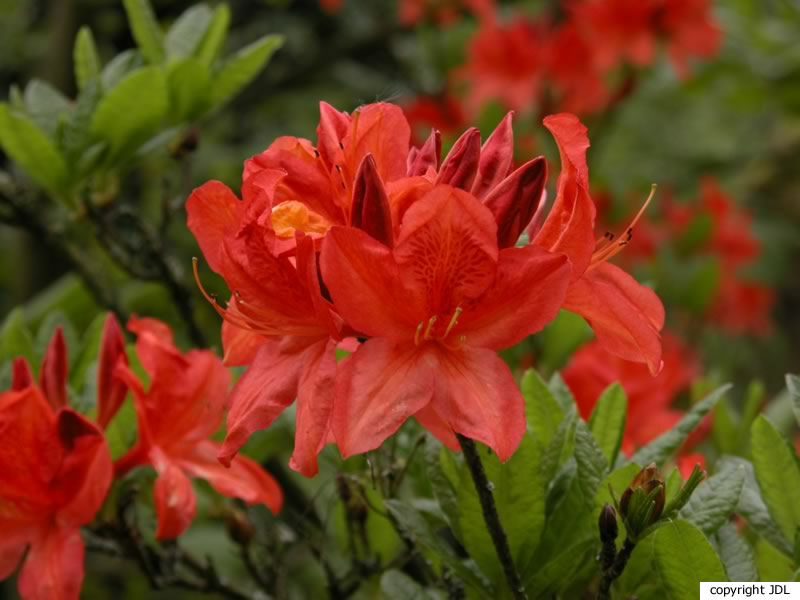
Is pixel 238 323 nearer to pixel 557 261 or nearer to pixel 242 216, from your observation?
pixel 242 216

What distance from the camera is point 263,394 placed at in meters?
0.82

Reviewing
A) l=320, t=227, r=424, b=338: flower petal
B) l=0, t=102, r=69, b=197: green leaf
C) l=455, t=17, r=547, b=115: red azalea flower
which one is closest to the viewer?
l=320, t=227, r=424, b=338: flower petal

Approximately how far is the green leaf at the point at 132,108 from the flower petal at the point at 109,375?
276 millimetres

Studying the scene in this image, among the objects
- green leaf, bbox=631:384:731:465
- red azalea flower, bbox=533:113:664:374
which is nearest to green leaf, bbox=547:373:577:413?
green leaf, bbox=631:384:731:465

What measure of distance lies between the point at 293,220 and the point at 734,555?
1.33ft

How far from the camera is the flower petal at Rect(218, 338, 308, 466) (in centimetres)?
81

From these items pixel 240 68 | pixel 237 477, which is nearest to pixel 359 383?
pixel 237 477

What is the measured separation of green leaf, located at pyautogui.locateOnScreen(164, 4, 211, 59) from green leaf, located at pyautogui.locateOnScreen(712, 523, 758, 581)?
2.77ft

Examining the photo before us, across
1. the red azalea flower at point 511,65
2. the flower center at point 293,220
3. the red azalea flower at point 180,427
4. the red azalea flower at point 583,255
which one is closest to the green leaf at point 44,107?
the red azalea flower at point 180,427

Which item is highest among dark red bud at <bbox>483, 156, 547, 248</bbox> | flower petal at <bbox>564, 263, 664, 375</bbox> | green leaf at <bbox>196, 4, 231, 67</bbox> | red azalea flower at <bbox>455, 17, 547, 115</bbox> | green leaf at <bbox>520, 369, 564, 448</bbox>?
dark red bud at <bbox>483, 156, 547, 248</bbox>

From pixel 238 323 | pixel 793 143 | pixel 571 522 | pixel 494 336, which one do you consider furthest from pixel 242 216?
pixel 793 143

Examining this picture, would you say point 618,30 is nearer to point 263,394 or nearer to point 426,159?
point 426,159

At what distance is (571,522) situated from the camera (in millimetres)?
906

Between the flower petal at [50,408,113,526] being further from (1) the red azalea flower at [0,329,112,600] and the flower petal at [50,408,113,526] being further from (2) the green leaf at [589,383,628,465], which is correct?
(2) the green leaf at [589,383,628,465]
